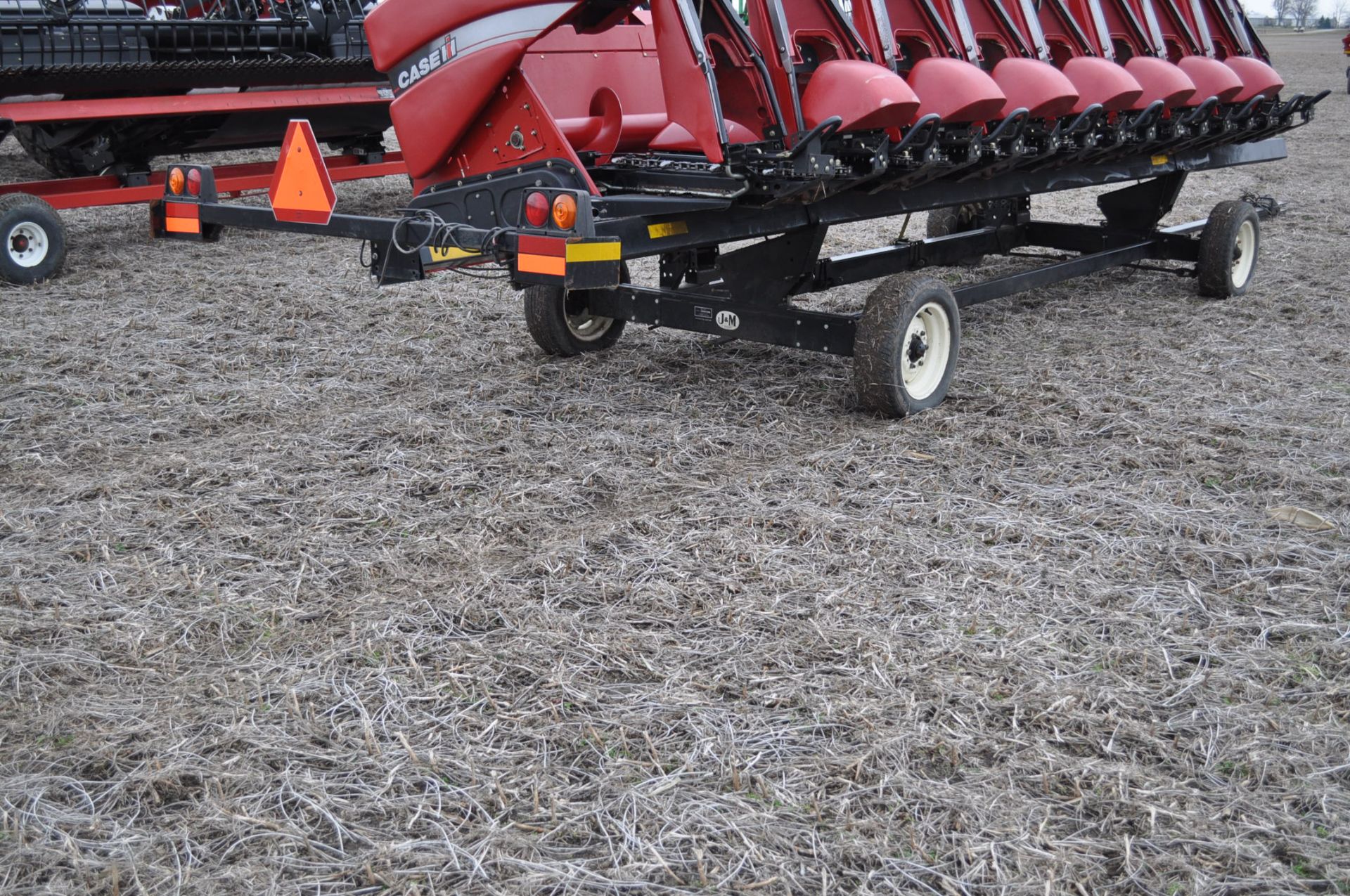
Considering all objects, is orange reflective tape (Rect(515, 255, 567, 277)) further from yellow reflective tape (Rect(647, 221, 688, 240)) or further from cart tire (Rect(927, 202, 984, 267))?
cart tire (Rect(927, 202, 984, 267))

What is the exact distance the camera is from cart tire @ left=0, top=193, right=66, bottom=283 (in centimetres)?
719

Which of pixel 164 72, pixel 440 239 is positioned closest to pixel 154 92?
pixel 164 72

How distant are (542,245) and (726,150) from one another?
2.65 ft

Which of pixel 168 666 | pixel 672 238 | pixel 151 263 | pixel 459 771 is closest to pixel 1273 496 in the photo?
pixel 672 238

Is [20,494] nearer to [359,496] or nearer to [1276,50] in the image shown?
[359,496]

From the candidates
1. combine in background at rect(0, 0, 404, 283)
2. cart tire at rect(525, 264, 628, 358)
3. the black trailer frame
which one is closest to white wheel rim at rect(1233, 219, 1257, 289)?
the black trailer frame

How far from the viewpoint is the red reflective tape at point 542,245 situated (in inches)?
156

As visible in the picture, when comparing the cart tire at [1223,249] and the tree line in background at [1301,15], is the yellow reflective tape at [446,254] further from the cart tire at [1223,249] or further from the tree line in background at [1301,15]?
the tree line in background at [1301,15]

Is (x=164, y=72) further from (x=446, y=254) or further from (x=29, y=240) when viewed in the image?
(x=446, y=254)

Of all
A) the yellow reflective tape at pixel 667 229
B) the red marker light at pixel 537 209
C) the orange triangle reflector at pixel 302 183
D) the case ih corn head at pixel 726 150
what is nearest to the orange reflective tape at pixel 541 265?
the case ih corn head at pixel 726 150

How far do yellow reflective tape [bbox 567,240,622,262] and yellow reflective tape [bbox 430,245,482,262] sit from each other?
0.47 metres

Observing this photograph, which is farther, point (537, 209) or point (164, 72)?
point (164, 72)

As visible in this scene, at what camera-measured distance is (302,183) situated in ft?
14.9

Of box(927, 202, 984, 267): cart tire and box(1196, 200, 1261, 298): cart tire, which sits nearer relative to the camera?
box(1196, 200, 1261, 298): cart tire
